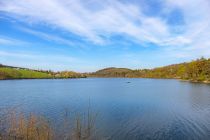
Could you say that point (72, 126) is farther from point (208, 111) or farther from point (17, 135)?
point (208, 111)

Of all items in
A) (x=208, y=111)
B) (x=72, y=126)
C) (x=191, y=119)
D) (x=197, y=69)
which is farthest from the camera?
(x=197, y=69)

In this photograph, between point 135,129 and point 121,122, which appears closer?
point 135,129

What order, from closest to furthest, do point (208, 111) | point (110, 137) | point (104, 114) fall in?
point (110, 137)
point (104, 114)
point (208, 111)

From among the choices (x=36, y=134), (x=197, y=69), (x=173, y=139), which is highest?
(x=197, y=69)

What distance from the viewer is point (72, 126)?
2739 centimetres

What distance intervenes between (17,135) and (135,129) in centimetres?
1289

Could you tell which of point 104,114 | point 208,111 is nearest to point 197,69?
point 208,111

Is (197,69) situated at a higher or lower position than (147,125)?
higher

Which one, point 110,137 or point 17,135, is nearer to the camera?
point 17,135

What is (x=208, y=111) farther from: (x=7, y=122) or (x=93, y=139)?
(x=7, y=122)

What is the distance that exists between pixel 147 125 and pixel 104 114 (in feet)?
28.7

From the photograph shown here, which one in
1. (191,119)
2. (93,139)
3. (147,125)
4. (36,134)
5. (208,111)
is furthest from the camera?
(208,111)

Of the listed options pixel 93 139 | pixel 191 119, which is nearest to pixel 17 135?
pixel 93 139

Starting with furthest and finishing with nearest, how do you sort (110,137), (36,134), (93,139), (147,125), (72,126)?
(147,125) < (72,126) < (110,137) < (93,139) < (36,134)
